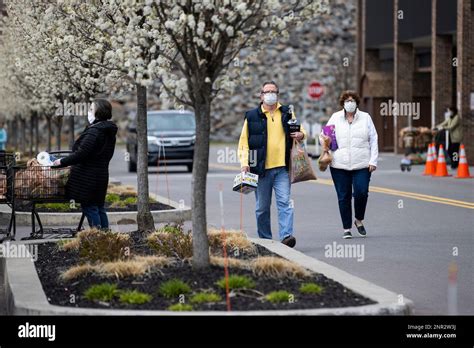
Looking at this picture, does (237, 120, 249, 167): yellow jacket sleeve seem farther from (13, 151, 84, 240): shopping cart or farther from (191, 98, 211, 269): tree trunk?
(191, 98, 211, 269): tree trunk

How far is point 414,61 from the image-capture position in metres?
52.2

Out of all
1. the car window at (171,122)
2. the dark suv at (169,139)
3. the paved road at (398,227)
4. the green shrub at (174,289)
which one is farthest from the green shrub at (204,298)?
the car window at (171,122)

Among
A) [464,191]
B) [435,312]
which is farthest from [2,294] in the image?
[464,191]

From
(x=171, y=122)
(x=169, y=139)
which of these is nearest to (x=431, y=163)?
(x=169, y=139)

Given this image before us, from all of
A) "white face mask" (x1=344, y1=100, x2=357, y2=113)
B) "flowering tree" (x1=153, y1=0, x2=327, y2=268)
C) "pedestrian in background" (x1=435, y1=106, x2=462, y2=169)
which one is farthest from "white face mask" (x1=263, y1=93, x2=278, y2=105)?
"pedestrian in background" (x1=435, y1=106, x2=462, y2=169)

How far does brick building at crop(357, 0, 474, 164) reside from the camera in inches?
1554

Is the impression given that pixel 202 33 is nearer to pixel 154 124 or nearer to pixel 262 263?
pixel 262 263

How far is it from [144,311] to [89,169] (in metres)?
6.12

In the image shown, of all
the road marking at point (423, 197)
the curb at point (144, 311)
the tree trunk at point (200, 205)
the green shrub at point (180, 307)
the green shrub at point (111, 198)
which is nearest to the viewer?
the curb at point (144, 311)

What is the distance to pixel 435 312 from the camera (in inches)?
413

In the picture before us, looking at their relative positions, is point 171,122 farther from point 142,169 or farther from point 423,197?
point 142,169

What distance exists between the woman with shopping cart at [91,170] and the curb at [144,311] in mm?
2940

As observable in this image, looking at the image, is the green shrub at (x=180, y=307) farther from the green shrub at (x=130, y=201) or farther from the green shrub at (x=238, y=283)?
the green shrub at (x=130, y=201)

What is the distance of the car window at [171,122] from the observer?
40.1 metres
